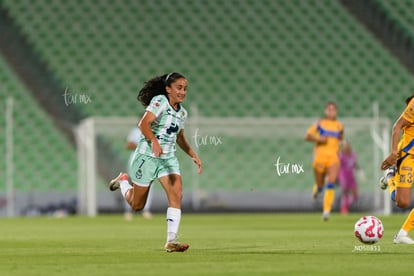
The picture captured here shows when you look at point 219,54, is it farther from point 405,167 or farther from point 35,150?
point 405,167

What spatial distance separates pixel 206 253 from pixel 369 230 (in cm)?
175

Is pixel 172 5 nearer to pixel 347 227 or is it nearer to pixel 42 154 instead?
pixel 42 154

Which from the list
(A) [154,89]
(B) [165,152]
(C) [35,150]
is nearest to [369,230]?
(B) [165,152]

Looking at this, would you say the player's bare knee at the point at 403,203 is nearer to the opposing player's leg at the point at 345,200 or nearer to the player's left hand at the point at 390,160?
Result: the player's left hand at the point at 390,160

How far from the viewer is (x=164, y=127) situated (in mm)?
10031

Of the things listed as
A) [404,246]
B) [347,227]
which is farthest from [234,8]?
[404,246]

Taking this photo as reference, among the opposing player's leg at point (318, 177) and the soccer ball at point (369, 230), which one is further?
the opposing player's leg at point (318, 177)

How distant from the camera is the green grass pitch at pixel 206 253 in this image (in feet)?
25.1

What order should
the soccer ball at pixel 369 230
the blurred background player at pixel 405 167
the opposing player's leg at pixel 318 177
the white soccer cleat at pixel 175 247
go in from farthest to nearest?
the opposing player's leg at pixel 318 177
the blurred background player at pixel 405 167
the soccer ball at pixel 369 230
the white soccer cleat at pixel 175 247

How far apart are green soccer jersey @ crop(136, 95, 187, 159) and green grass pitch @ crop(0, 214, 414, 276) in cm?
101

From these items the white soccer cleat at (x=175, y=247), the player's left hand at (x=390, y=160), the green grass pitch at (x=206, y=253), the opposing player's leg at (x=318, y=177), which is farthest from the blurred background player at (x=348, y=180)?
the white soccer cleat at (x=175, y=247)

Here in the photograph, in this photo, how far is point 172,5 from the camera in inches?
1059

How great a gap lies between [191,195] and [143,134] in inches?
528

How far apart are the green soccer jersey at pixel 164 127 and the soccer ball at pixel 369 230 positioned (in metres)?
2.07
